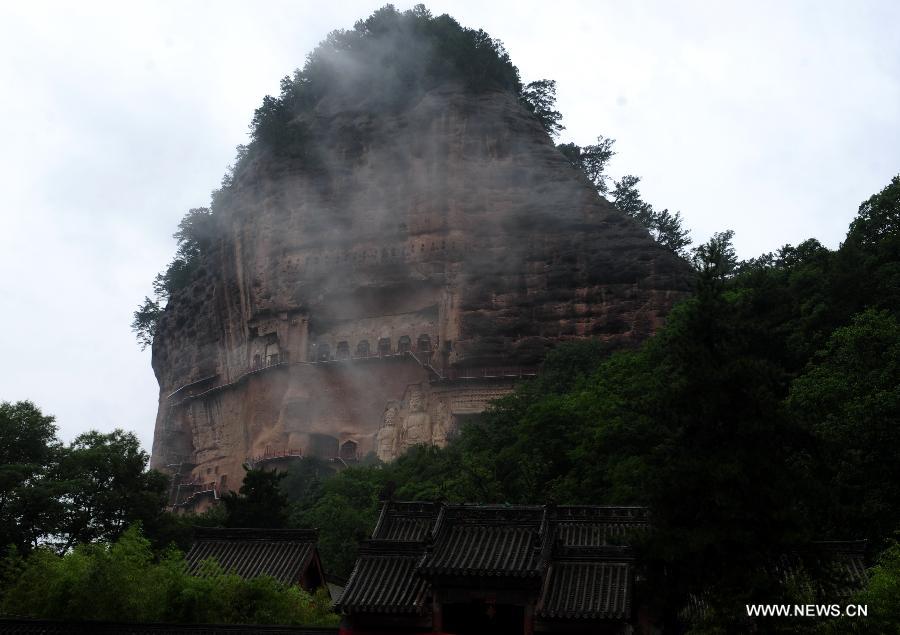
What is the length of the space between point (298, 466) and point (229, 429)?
26.0 ft

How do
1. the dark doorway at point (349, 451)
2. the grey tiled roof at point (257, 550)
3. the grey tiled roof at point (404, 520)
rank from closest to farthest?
the grey tiled roof at point (404, 520), the grey tiled roof at point (257, 550), the dark doorway at point (349, 451)

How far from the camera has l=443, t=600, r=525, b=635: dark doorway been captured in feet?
54.5

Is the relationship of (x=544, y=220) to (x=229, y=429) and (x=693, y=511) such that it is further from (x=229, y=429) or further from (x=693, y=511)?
(x=693, y=511)

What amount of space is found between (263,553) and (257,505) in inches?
236

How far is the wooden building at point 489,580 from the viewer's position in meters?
15.8

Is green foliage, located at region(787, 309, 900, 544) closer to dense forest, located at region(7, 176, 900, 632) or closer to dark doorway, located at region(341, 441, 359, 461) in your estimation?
dense forest, located at region(7, 176, 900, 632)

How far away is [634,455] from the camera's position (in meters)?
27.5

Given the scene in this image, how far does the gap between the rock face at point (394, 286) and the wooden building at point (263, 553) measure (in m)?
23.1

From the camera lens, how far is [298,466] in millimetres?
45344

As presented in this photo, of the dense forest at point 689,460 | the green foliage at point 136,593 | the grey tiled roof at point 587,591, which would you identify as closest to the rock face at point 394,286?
the dense forest at point 689,460

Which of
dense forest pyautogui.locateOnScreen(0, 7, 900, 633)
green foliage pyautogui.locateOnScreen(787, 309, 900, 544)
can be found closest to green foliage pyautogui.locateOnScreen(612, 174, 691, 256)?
dense forest pyautogui.locateOnScreen(0, 7, 900, 633)

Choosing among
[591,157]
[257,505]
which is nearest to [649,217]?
[591,157]

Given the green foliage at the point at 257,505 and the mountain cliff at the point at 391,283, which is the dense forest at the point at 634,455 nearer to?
the green foliage at the point at 257,505

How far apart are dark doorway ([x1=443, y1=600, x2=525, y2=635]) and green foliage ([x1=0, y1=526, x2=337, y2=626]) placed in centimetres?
207
